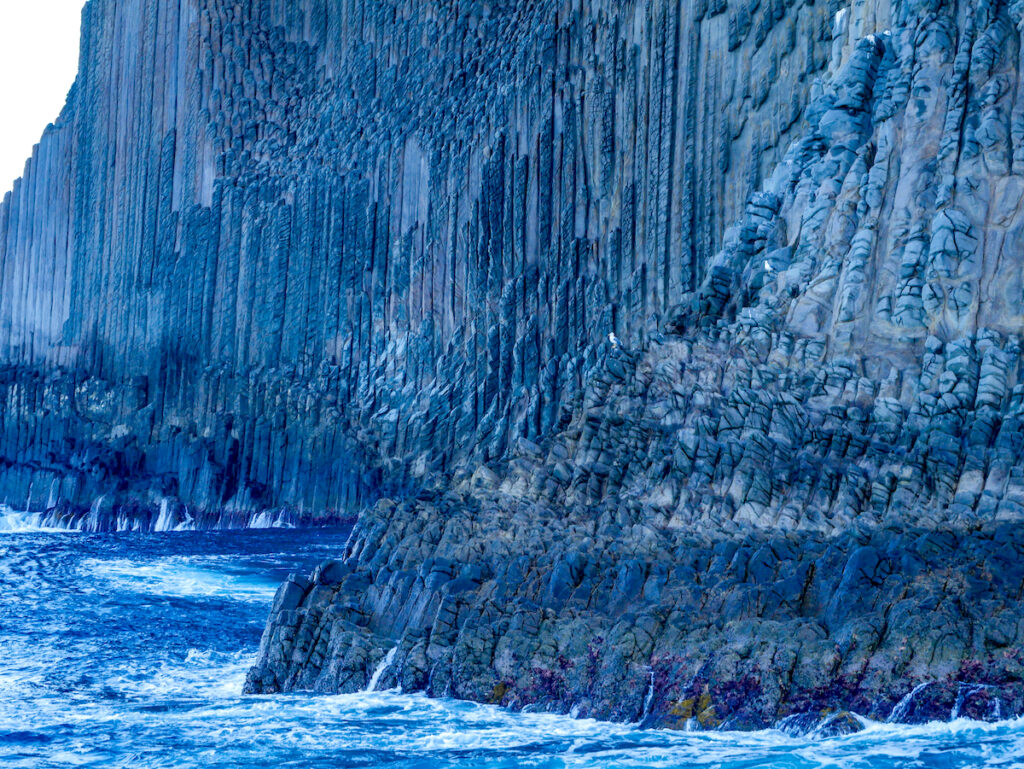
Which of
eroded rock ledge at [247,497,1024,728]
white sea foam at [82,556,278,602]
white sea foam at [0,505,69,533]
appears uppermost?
eroded rock ledge at [247,497,1024,728]

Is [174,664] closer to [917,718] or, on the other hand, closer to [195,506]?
[917,718]

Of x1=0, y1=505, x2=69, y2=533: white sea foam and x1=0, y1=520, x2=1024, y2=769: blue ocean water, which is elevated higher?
x1=0, y1=520, x2=1024, y2=769: blue ocean water

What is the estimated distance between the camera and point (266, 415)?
46406 millimetres

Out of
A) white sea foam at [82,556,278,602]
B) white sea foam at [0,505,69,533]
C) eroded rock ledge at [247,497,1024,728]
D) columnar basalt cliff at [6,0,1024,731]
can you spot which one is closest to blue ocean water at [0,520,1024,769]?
eroded rock ledge at [247,497,1024,728]

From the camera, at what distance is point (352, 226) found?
45906 mm

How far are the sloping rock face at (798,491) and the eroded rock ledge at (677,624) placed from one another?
0.03 meters

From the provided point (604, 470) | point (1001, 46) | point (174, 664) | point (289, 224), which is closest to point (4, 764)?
point (174, 664)

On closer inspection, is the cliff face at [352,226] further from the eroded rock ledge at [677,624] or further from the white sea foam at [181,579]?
the eroded rock ledge at [677,624]

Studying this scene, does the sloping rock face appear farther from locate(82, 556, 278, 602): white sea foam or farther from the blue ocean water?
locate(82, 556, 278, 602): white sea foam

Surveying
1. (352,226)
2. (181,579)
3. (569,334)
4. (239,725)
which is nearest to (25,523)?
(352,226)

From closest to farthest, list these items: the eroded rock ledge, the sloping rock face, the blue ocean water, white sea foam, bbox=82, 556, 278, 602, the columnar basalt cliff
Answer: the blue ocean water, the eroded rock ledge, the sloping rock face, the columnar basalt cliff, white sea foam, bbox=82, 556, 278, 602

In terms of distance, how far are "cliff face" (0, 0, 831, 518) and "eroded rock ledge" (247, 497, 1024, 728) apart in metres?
10.7

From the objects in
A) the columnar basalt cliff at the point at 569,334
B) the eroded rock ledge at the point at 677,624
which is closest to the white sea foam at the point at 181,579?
the columnar basalt cliff at the point at 569,334

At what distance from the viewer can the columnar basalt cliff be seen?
15938 millimetres
